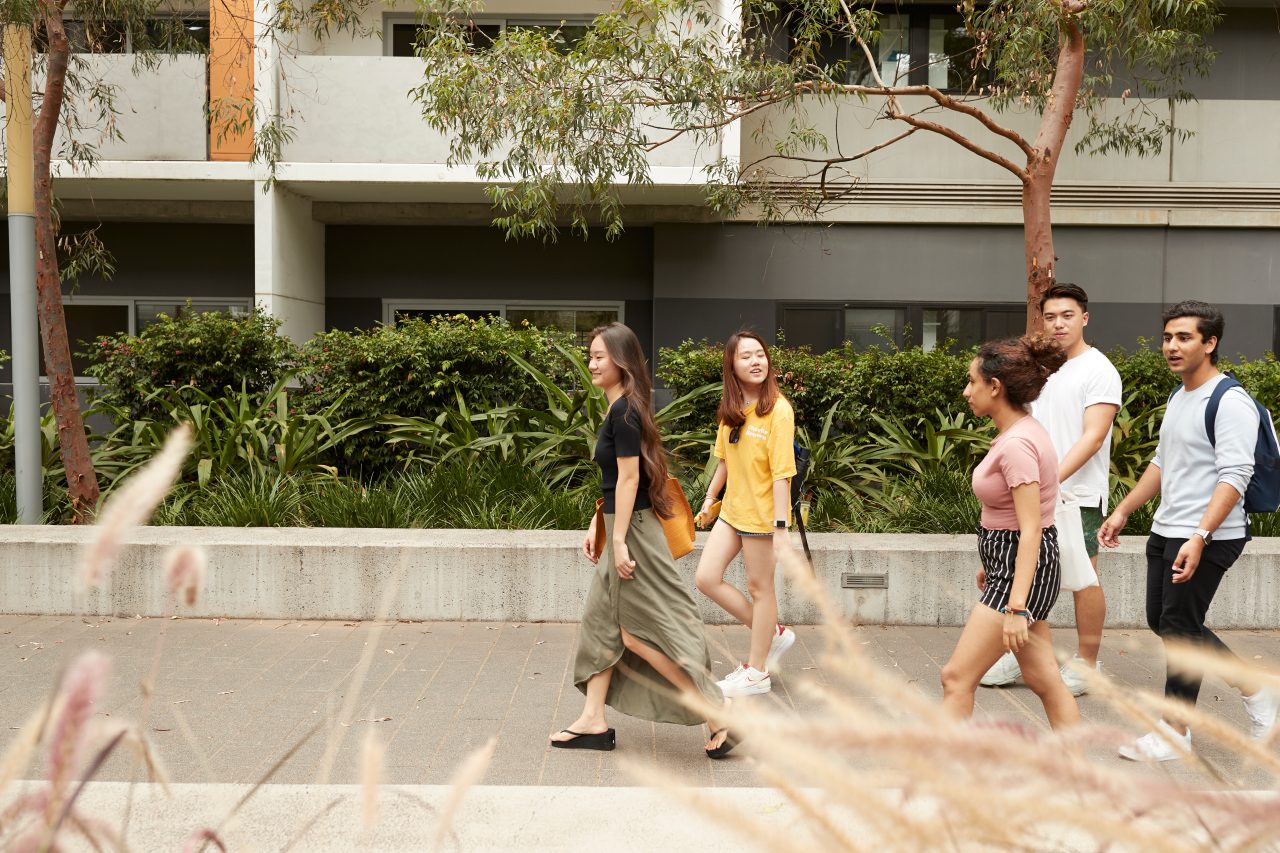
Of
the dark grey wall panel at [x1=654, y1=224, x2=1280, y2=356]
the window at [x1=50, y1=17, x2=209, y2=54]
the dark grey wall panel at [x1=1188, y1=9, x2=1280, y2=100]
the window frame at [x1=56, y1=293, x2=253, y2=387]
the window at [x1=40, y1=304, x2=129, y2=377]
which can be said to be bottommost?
the window at [x1=40, y1=304, x2=129, y2=377]

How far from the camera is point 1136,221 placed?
50.1 feet

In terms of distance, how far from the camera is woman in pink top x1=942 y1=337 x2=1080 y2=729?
12.8 feet

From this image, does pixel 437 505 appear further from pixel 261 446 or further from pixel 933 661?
pixel 933 661

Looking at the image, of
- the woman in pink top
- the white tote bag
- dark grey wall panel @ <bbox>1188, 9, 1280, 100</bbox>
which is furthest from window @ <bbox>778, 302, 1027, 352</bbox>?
the woman in pink top

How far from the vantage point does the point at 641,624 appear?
4.67 meters

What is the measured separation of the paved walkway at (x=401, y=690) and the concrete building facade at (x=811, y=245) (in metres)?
8.46

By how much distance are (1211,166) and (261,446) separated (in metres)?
13.1

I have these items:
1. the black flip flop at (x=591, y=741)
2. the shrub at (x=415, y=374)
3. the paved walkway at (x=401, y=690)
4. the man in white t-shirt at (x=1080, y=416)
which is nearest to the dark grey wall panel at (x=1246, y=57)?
the paved walkway at (x=401, y=690)

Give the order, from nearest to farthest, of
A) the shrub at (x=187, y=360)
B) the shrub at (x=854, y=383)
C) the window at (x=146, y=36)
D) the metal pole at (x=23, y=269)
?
the metal pole at (x=23, y=269) → the window at (x=146, y=36) → the shrub at (x=854, y=383) → the shrub at (x=187, y=360)

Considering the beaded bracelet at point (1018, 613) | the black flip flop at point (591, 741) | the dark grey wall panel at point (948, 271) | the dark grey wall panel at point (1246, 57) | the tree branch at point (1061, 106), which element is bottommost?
the black flip flop at point (591, 741)

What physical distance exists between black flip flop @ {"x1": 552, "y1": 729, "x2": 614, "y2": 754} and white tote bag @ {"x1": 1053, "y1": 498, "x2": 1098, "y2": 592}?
2.13m

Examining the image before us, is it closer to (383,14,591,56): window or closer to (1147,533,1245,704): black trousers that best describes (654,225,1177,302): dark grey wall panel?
(383,14,591,56): window

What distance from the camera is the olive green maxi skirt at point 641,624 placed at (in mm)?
4629

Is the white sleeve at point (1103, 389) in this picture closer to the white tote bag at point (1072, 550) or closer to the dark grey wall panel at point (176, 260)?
the white tote bag at point (1072, 550)
